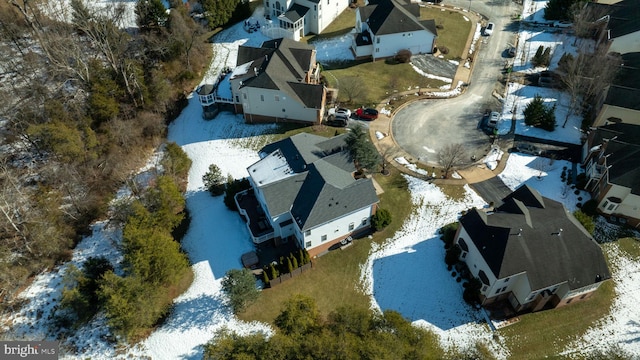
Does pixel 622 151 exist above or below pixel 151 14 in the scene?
below

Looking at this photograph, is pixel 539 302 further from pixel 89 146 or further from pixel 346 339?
pixel 89 146

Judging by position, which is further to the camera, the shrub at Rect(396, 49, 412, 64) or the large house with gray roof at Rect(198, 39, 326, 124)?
the shrub at Rect(396, 49, 412, 64)

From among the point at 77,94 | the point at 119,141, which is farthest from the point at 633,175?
the point at 77,94

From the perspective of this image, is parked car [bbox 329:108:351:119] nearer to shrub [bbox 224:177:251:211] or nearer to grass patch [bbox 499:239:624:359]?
shrub [bbox 224:177:251:211]

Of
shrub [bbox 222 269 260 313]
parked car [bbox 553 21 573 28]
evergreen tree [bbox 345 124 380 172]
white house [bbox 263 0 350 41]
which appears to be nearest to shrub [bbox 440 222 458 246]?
evergreen tree [bbox 345 124 380 172]

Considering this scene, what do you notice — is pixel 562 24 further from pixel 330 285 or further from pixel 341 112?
pixel 330 285

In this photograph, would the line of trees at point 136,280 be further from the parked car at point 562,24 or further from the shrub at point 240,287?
the parked car at point 562,24

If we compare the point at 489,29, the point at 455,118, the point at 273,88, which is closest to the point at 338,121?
the point at 273,88

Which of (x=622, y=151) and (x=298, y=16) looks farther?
(x=298, y=16)
